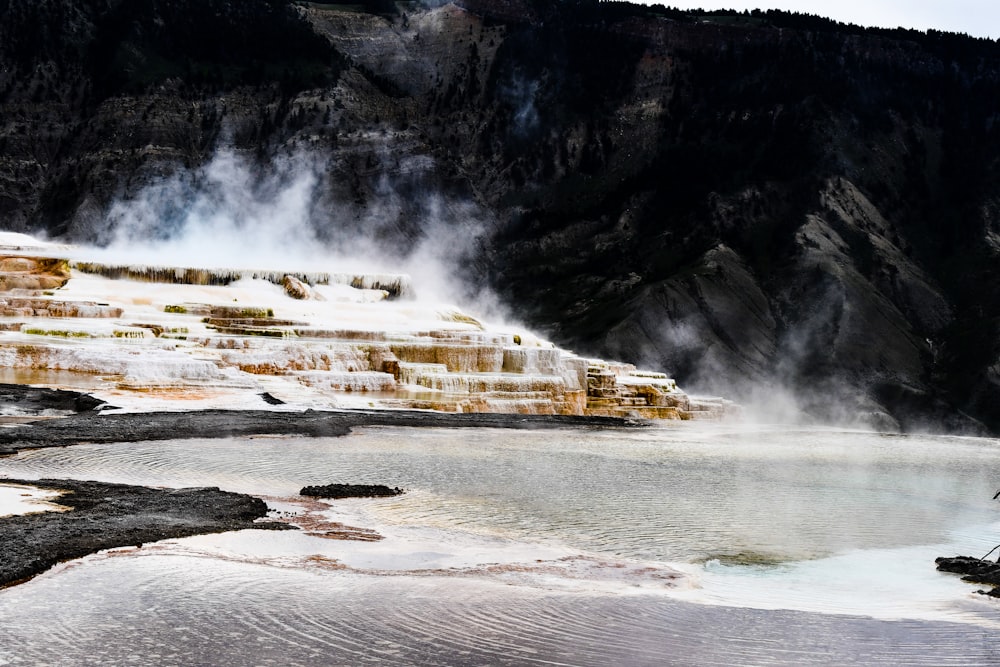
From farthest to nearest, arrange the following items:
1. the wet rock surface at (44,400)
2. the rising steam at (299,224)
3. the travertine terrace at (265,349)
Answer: the rising steam at (299,224) < the travertine terrace at (265,349) < the wet rock surface at (44,400)

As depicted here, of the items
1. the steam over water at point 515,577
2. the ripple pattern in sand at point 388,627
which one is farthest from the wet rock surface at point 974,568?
the ripple pattern in sand at point 388,627

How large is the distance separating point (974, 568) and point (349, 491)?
7.68 meters

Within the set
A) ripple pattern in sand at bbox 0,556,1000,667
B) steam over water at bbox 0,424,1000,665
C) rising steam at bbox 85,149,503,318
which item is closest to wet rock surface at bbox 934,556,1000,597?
steam over water at bbox 0,424,1000,665

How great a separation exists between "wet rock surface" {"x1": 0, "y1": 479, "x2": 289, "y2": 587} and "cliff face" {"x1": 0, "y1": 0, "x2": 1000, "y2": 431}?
5153 cm

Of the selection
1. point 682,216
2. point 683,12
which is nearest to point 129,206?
point 682,216

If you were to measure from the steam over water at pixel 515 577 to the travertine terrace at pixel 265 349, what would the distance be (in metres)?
9.28

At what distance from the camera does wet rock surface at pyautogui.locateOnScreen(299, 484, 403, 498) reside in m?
15.2

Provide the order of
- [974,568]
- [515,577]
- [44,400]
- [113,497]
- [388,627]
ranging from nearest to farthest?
[388,627], [515,577], [974,568], [113,497], [44,400]

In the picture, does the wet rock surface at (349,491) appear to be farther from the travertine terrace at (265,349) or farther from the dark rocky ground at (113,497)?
the travertine terrace at (265,349)

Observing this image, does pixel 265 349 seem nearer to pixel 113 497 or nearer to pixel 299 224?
pixel 113 497

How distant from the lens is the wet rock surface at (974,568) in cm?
1129

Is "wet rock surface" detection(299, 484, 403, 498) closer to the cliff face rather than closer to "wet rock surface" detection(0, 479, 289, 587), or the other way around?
"wet rock surface" detection(0, 479, 289, 587)

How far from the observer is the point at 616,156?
94125 millimetres

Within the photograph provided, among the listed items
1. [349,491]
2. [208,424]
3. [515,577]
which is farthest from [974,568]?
[208,424]
